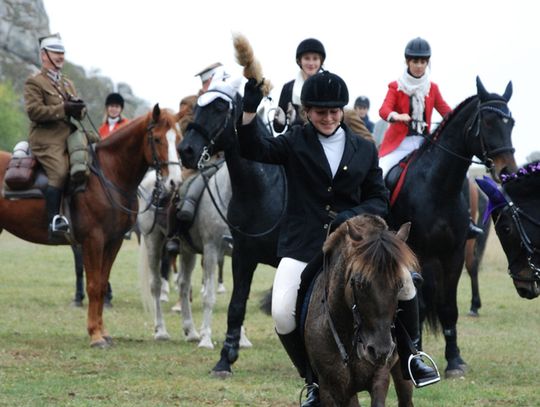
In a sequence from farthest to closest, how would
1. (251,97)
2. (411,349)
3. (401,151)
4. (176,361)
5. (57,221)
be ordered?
(57,221) → (176,361) → (401,151) → (251,97) → (411,349)

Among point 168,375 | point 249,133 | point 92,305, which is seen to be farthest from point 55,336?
point 249,133

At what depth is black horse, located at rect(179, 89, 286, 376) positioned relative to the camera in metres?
10.1

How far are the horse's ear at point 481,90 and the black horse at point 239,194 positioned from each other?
1.99 meters

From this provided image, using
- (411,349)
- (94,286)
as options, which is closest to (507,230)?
(411,349)

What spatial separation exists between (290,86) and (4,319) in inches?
240

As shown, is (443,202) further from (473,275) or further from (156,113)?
(473,275)

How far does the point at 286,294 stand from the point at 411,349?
0.89m

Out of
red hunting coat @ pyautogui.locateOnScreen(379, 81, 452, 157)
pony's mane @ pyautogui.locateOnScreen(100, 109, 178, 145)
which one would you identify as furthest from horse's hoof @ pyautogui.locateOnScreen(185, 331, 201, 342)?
red hunting coat @ pyautogui.locateOnScreen(379, 81, 452, 157)

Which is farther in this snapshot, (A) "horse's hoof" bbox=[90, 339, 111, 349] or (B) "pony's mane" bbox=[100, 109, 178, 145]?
(B) "pony's mane" bbox=[100, 109, 178, 145]

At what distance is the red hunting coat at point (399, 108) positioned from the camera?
36.9ft

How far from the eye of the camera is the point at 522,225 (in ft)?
29.9

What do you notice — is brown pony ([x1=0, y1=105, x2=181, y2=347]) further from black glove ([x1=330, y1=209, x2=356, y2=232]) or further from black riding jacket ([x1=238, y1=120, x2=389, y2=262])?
black glove ([x1=330, y1=209, x2=356, y2=232])

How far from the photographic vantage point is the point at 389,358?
19.5 feet

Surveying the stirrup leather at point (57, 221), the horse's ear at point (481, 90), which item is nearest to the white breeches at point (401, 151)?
the horse's ear at point (481, 90)
